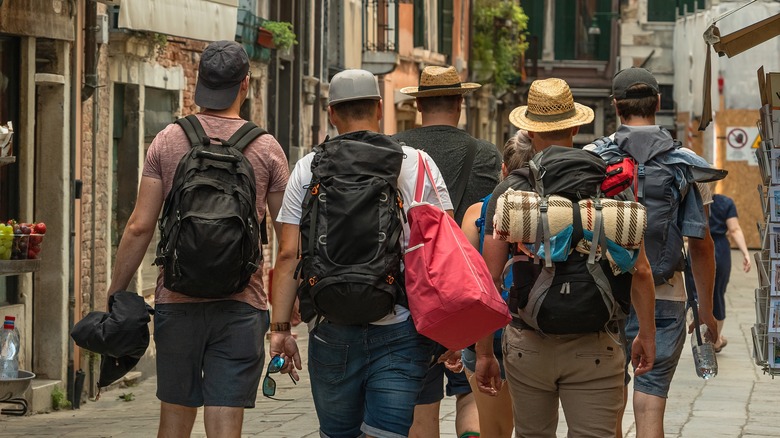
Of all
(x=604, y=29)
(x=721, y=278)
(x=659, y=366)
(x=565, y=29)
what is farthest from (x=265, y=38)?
(x=604, y=29)

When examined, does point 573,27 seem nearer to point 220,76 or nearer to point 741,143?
point 741,143

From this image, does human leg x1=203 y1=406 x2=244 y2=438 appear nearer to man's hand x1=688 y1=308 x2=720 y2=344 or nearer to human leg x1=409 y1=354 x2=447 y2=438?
human leg x1=409 y1=354 x2=447 y2=438

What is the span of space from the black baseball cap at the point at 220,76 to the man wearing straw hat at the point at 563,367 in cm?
115

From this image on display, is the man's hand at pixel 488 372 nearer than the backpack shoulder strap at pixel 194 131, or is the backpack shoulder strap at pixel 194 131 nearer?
the man's hand at pixel 488 372

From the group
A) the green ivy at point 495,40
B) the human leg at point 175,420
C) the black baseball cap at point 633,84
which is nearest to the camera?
the human leg at point 175,420

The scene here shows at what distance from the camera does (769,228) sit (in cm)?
790

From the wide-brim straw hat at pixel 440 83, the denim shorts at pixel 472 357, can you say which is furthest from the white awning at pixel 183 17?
the denim shorts at pixel 472 357

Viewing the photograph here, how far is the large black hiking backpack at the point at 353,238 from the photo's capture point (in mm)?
5742

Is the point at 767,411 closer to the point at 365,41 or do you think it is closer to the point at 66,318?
the point at 66,318

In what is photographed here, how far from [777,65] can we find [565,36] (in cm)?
1204

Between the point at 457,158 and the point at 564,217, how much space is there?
1941 millimetres

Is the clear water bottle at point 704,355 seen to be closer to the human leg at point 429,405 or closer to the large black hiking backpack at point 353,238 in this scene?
the human leg at point 429,405

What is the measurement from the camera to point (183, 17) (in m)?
13.0

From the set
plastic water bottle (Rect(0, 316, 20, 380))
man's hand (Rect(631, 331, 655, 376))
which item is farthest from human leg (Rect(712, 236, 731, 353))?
man's hand (Rect(631, 331, 655, 376))
